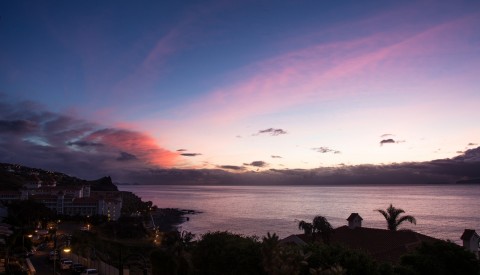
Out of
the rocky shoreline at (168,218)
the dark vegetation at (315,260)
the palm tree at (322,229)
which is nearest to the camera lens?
the dark vegetation at (315,260)

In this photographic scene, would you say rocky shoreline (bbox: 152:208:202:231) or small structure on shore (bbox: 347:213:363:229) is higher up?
small structure on shore (bbox: 347:213:363:229)

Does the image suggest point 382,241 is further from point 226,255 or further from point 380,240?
point 226,255

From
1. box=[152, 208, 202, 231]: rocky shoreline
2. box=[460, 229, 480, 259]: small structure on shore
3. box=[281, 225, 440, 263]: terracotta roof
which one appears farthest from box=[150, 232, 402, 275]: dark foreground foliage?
box=[152, 208, 202, 231]: rocky shoreline

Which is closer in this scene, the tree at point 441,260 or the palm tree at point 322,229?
the tree at point 441,260

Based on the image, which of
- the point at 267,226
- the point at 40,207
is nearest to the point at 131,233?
the point at 40,207

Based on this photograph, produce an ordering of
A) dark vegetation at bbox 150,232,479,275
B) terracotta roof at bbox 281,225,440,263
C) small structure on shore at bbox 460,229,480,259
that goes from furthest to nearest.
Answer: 1. small structure on shore at bbox 460,229,480,259
2. terracotta roof at bbox 281,225,440,263
3. dark vegetation at bbox 150,232,479,275

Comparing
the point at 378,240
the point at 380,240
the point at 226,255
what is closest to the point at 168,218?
the point at 378,240

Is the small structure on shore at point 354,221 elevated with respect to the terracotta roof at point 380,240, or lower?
elevated

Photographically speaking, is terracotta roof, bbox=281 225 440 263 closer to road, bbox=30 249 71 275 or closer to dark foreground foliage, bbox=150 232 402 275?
dark foreground foliage, bbox=150 232 402 275

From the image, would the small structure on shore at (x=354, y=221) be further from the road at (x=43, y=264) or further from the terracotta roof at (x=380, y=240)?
the road at (x=43, y=264)

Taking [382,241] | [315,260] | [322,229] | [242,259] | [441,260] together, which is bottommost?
[382,241]

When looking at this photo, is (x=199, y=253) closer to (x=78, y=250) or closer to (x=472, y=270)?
(x=472, y=270)

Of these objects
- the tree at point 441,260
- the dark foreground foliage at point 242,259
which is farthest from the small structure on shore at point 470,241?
the dark foreground foliage at point 242,259

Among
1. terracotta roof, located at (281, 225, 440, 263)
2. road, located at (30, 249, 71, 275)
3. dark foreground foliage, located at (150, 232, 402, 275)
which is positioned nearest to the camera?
dark foreground foliage, located at (150, 232, 402, 275)
